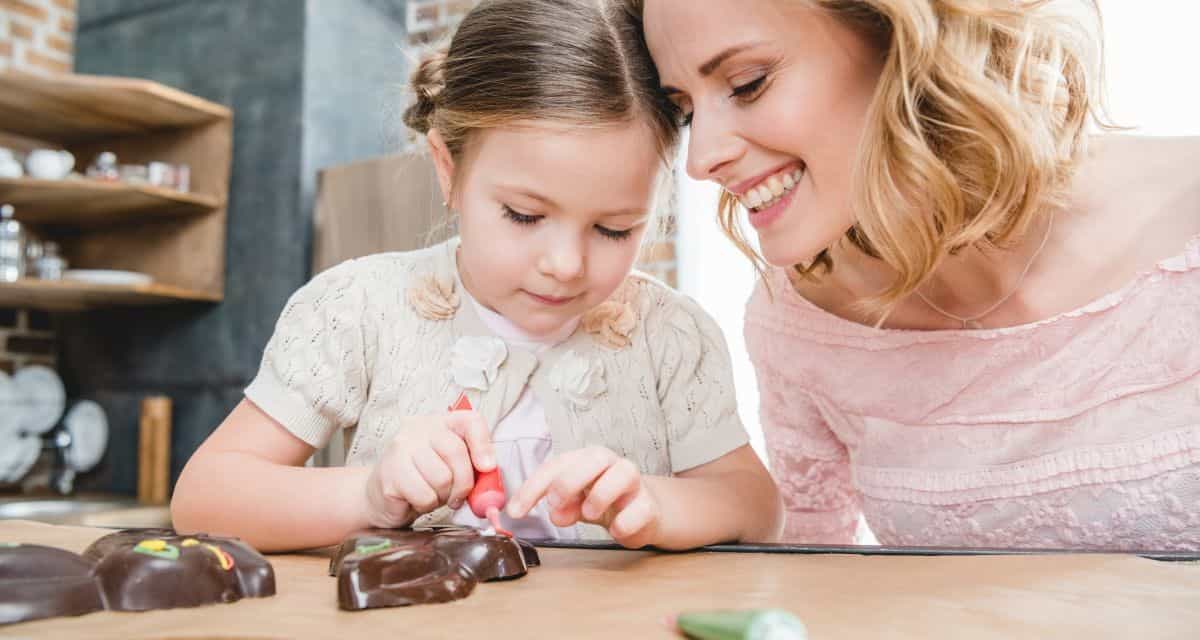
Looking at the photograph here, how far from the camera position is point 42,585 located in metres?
0.50

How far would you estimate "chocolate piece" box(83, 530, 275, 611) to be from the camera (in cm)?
52

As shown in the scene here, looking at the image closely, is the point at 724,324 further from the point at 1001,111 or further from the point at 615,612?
the point at 615,612

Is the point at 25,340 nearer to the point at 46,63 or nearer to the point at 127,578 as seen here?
the point at 46,63

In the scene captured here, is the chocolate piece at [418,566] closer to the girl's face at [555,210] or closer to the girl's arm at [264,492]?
the girl's arm at [264,492]

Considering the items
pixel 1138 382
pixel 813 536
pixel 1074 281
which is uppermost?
pixel 1074 281

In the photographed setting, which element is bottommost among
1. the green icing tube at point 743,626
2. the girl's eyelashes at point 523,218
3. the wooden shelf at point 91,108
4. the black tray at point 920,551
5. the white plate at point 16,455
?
the white plate at point 16,455

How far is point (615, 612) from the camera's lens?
514 millimetres

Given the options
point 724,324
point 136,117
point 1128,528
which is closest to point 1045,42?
point 1128,528

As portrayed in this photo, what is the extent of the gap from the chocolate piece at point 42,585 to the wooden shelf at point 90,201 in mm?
2129

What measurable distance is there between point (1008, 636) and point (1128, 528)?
2.15 feet

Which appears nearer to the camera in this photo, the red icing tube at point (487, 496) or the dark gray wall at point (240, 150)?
the red icing tube at point (487, 496)

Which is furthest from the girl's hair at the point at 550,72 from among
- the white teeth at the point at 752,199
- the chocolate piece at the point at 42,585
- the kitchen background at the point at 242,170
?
the kitchen background at the point at 242,170

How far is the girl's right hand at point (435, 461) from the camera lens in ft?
2.44

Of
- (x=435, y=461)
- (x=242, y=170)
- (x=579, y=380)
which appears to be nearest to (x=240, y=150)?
(x=242, y=170)
